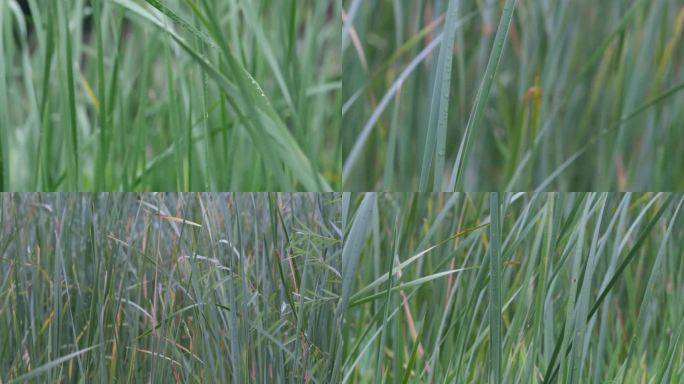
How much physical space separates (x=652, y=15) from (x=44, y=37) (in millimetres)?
801

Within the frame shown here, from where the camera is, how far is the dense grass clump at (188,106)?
872 millimetres

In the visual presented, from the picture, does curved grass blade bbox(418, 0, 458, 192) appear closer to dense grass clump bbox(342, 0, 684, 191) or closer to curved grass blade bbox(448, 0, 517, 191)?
curved grass blade bbox(448, 0, 517, 191)

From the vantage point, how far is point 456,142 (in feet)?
3.90

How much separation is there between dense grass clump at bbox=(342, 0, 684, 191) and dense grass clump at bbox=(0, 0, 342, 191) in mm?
101

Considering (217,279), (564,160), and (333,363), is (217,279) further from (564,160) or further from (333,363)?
(564,160)

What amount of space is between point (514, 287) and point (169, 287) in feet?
1.27

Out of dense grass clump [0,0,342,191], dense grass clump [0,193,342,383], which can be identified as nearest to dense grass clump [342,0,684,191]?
dense grass clump [0,0,342,191]

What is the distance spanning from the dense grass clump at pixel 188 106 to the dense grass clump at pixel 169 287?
1.8 inches

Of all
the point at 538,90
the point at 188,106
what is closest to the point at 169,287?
the point at 188,106

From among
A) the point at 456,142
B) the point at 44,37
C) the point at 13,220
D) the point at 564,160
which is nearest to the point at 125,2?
the point at 44,37

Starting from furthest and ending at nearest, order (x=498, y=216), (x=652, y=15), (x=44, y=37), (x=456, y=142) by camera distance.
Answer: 1. (x=456, y=142)
2. (x=652, y=15)
3. (x=44, y=37)
4. (x=498, y=216)

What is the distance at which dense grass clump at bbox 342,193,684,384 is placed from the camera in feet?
2.89

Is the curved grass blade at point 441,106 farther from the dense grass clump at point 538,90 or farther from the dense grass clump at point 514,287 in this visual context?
the dense grass clump at point 538,90

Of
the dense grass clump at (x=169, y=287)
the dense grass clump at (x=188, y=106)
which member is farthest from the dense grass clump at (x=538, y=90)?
the dense grass clump at (x=169, y=287)
